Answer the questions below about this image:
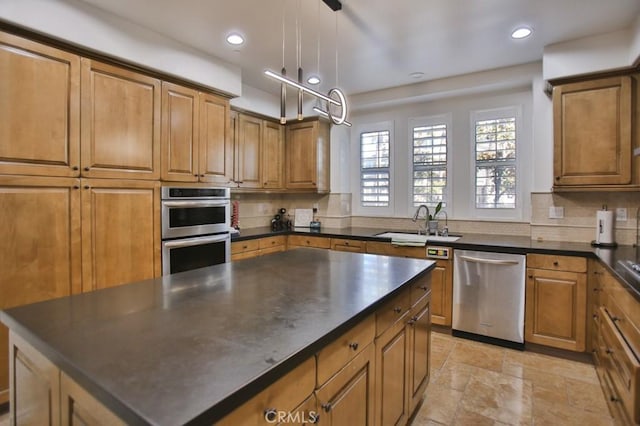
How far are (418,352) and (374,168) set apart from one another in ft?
9.82

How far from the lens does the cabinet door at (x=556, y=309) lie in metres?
2.77

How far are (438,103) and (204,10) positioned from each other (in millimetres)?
2865

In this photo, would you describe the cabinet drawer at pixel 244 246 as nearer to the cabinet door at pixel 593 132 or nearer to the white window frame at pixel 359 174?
the white window frame at pixel 359 174

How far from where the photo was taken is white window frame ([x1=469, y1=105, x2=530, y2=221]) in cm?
367

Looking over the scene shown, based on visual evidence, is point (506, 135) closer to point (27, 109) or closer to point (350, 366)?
point (350, 366)

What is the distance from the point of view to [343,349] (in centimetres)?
120

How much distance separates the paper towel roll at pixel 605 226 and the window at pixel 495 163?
83 cm

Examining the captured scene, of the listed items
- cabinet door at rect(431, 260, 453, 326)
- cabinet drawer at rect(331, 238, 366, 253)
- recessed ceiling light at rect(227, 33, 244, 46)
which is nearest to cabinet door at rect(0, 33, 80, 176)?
recessed ceiling light at rect(227, 33, 244, 46)

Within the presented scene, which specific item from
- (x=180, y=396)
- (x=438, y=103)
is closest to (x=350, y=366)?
(x=180, y=396)

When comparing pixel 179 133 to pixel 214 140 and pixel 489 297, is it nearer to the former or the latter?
pixel 214 140

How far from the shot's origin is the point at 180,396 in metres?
0.71

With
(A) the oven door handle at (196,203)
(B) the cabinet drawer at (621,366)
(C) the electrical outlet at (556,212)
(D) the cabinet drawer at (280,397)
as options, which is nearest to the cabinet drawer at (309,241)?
(A) the oven door handle at (196,203)

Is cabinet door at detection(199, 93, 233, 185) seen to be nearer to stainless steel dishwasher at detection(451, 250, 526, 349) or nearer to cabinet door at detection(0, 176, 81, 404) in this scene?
cabinet door at detection(0, 176, 81, 404)

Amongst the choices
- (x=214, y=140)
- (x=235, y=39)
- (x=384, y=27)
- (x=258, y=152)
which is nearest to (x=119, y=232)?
(x=214, y=140)
